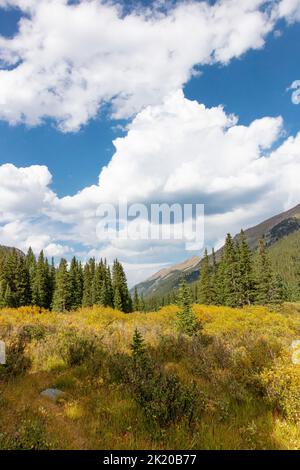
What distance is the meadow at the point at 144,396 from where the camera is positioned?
5.22 metres

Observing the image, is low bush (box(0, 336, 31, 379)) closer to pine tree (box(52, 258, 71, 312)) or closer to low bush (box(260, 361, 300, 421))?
low bush (box(260, 361, 300, 421))

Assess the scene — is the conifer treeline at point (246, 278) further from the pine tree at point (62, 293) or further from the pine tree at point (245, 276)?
the pine tree at point (62, 293)

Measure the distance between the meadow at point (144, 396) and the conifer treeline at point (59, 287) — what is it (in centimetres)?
5115

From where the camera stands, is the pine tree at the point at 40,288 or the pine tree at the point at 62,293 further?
the pine tree at the point at 40,288

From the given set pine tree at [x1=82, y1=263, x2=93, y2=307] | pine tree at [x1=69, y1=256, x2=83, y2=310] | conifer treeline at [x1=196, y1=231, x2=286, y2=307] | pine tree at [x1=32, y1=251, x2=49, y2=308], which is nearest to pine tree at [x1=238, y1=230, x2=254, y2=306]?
conifer treeline at [x1=196, y1=231, x2=286, y2=307]

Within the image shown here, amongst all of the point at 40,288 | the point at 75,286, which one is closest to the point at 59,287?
the point at 40,288

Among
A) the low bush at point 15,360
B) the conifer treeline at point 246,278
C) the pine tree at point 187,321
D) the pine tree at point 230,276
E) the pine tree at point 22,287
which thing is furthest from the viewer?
the pine tree at point 22,287

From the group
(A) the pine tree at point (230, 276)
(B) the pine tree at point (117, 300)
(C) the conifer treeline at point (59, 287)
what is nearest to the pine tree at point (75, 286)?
(C) the conifer treeline at point (59, 287)

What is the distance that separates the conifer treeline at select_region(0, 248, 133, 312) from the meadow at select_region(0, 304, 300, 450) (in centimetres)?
5115

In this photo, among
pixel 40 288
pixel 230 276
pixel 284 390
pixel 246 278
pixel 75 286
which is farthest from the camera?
pixel 75 286

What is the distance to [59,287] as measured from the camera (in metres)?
61.4

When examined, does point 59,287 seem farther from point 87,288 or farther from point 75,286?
point 87,288

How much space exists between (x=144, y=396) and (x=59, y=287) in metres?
58.3

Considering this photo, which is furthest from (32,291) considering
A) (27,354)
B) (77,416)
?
(77,416)
